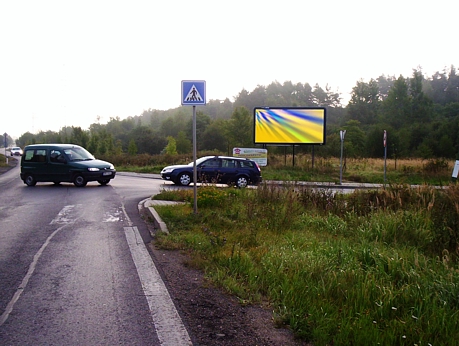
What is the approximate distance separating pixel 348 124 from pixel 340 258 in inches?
2760

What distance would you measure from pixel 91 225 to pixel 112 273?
432cm

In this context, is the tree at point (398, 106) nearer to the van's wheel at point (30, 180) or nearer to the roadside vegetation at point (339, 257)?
the van's wheel at point (30, 180)

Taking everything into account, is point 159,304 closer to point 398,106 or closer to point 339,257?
point 339,257

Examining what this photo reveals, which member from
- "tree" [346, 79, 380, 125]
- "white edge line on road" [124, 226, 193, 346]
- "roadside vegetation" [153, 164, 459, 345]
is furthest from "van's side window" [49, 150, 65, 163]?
"tree" [346, 79, 380, 125]

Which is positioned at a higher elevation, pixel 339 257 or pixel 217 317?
pixel 339 257

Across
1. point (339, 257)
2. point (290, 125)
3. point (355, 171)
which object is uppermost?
point (290, 125)

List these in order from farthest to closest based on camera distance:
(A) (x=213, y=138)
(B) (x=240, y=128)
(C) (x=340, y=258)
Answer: (A) (x=213, y=138), (B) (x=240, y=128), (C) (x=340, y=258)

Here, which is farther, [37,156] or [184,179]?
[184,179]

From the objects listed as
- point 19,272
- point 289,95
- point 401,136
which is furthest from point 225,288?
point 289,95

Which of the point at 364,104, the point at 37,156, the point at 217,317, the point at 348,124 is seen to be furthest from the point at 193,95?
the point at 364,104

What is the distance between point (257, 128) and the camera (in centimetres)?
3291

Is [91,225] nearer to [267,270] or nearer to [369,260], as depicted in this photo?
[267,270]

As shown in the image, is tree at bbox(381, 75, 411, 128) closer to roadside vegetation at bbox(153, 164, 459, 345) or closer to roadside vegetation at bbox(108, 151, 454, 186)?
roadside vegetation at bbox(108, 151, 454, 186)

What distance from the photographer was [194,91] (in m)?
10.4
